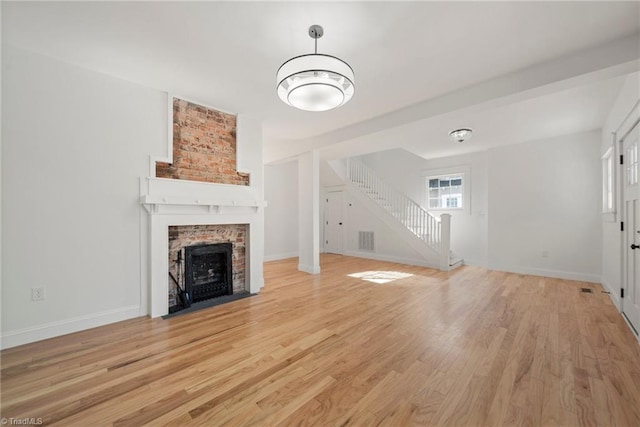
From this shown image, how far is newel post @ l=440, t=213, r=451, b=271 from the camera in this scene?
5617 mm

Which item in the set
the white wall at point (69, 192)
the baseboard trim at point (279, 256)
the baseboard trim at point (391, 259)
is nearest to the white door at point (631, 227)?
the baseboard trim at point (391, 259)

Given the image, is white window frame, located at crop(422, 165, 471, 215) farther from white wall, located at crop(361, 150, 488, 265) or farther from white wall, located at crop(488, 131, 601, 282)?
white wall, located at crop(488, 131, 601, 282)

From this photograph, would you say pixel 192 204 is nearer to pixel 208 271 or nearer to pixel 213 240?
pixel 213 240

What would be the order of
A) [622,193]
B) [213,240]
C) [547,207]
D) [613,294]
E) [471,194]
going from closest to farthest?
[622,193] < [613,294] < [213,240] < [547,207] < [471,194]

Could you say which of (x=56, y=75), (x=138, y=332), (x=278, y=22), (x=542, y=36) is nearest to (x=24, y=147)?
(x=56, y=75)

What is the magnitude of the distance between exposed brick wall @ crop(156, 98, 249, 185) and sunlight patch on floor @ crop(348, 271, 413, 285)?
2878 mm

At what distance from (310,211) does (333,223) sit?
288cm

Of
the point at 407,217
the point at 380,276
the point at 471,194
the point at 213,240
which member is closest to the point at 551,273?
the point at 471,194

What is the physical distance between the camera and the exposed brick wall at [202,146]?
3.44m

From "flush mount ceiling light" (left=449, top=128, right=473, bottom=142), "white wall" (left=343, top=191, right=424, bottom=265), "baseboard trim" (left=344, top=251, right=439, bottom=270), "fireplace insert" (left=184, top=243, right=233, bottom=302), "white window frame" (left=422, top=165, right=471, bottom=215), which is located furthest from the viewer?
"white wall" (left=343, top=191, right=424, bottom=265)

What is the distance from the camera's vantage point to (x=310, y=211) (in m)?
5.45

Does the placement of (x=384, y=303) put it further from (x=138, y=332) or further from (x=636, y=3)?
(x=636, y=3)

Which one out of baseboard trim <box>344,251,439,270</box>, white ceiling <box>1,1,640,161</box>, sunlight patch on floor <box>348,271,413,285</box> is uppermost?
white ceiling <box>1,1,640,161</box>

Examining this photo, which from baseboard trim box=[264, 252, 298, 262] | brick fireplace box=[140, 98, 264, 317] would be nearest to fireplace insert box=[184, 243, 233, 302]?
brick fireplace box=[140, 98, 264, 317]
